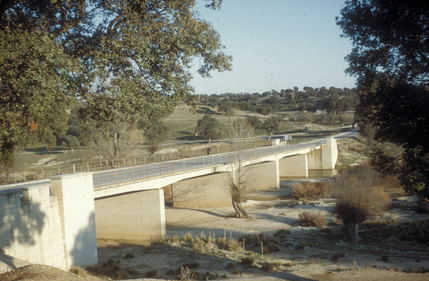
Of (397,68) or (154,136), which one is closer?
(397,68)

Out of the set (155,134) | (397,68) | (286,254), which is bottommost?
(286,254)

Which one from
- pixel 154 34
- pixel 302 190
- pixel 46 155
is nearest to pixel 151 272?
pixel 154 34

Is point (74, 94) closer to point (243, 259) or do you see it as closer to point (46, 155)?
point (243, 259)

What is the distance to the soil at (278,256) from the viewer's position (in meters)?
13.0

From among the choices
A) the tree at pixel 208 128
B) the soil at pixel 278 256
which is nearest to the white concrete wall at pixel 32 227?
the soil at pixel 278 256

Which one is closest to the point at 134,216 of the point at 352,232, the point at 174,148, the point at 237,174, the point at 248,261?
the point at 248,261

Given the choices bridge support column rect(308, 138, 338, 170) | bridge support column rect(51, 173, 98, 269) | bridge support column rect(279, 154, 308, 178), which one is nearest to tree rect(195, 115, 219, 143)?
bridge support column rect(279, 154, 308, 178)

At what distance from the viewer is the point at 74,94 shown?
374 inches

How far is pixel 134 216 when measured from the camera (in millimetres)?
23203

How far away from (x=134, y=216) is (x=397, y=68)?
18691 millimetres

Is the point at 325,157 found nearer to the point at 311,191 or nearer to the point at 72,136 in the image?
the point at 311,191

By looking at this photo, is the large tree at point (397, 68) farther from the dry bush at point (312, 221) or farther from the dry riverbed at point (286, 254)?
the dry bush at point (312, 221)

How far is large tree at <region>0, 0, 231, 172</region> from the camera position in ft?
27.1

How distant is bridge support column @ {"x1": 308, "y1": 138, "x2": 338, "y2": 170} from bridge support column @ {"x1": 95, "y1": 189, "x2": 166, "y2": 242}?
4328cm
